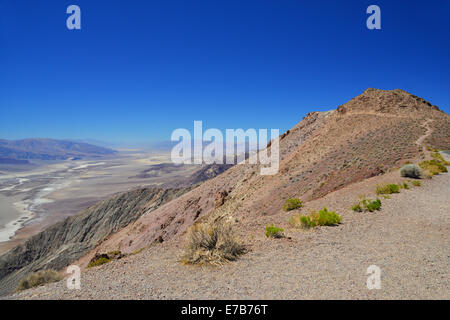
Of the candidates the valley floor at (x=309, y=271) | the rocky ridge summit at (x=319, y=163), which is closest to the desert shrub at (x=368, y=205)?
the valley floor at (x=309, y=271)

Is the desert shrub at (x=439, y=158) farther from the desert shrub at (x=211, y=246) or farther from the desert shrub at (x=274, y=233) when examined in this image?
the desert shrub at (x=211, y=246)

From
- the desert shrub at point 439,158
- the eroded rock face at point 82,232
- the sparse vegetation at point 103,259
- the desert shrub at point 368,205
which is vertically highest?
the desert shrub at point 439,158

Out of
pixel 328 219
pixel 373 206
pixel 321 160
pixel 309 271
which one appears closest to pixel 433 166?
pixel 373 206

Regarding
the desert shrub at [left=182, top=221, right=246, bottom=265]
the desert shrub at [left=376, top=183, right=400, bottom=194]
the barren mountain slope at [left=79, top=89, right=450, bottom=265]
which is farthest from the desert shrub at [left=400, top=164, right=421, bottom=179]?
the desert shrub at [left=182, top=221, right=246, bottom=265]

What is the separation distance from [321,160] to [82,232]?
43.4m

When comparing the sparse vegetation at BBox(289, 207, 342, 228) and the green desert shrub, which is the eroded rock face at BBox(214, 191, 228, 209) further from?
the green desert shrub

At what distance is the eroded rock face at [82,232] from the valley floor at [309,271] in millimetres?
36086

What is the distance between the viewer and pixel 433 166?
13.6m

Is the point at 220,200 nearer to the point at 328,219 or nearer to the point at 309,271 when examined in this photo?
the point at 328,219

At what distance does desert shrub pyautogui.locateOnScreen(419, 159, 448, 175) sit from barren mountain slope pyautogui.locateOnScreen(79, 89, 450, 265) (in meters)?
1.39

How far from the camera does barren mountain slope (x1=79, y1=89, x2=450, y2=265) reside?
16.7m

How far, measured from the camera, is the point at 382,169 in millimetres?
14891

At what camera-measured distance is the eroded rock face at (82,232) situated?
36656mm

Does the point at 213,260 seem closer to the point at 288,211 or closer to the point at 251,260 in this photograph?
the point at 251,260
